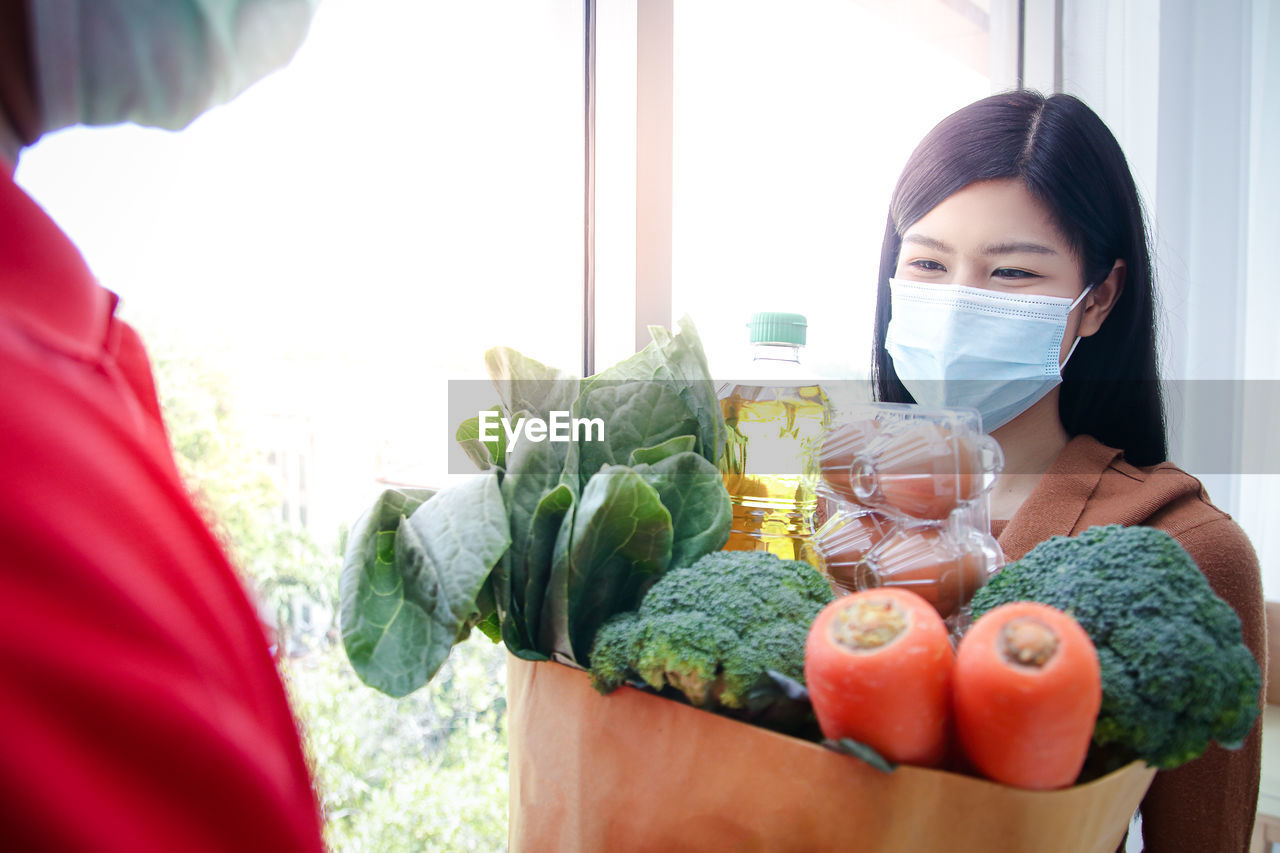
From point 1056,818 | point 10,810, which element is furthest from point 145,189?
point 1056,818

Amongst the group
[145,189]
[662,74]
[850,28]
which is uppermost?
[850,28]

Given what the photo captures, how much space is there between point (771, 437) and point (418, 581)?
36 cm

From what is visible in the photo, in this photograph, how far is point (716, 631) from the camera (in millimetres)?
419

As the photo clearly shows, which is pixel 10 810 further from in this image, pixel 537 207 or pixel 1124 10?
pixel 1124 10

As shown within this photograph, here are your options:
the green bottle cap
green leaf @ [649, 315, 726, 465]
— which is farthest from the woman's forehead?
green leaf @ [649, 315, 726, 465]

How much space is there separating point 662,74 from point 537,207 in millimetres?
333

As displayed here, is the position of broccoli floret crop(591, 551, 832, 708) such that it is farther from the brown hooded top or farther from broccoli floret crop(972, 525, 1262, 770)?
the brown hooded top

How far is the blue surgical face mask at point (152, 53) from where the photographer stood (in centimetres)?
39

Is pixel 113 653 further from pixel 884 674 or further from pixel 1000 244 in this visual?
pixel 1000 244

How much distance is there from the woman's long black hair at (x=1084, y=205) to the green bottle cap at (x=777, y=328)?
0.39 metres

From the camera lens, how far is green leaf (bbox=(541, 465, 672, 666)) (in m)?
0.49

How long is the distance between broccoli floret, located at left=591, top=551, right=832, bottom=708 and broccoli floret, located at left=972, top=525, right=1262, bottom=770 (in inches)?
5.6

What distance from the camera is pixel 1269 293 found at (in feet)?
6.77

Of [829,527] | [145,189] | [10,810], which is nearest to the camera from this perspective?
[10,810]
